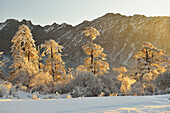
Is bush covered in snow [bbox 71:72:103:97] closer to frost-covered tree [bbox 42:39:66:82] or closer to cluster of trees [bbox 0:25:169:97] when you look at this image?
cluster of trees [bbox 0:25:169:97]

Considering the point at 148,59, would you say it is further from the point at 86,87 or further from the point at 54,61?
the point at 86,87

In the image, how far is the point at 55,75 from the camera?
66.2ft

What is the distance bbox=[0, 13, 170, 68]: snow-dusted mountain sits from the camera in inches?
2783

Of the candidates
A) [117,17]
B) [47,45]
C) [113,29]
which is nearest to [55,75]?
[47,45]

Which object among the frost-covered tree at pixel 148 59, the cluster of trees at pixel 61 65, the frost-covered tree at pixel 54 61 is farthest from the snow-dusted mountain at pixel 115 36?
the frost-covered tree at pixel 148 59

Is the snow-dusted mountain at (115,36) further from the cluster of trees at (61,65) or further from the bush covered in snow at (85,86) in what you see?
the bush covered in snow at (85,86)

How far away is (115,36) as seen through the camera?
281ft

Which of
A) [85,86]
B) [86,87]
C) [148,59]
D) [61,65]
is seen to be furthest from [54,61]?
[86,87]

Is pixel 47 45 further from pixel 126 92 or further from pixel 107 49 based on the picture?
pixel 107 49

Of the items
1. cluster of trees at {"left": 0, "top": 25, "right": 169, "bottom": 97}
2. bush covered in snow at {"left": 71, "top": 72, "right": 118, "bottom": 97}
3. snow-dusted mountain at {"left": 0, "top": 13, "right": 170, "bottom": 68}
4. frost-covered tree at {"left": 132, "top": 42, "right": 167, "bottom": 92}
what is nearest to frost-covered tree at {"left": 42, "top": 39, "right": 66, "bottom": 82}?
cluster of trees at {"left": 0, "top": 25, "right": 169, "bottom": 97}

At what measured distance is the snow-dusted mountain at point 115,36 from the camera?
70688 millimetres

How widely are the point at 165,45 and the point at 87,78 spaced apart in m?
69.9

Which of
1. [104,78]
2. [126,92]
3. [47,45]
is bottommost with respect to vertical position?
[126,92]

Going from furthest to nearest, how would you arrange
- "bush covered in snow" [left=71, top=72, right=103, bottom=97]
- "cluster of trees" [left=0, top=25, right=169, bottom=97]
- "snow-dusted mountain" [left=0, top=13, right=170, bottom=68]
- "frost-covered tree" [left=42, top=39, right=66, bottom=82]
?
"snow-dusted mountain" [left=0, top=13, right=170, bottom=68] < "frost-covered tree" [left=42, top=39, right=66, bottom=82] < "cluster of trees" [left=0, top=25, right=169, bottom=97] < "bush covered in snow" [left=71, top=72, right=103, bottom=97]
